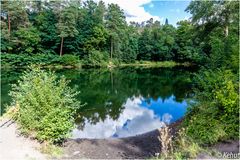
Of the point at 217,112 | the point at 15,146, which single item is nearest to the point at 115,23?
the point at 217,112

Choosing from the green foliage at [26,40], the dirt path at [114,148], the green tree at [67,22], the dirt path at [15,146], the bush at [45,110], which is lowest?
the dirt path at [114,148]

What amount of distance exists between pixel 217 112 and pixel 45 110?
14.4ft

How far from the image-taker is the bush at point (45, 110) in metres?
8.02

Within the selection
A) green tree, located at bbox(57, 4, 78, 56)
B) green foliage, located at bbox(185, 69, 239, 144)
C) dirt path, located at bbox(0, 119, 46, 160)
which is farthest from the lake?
green tree, located at bbox(57, 4, 78, 56)

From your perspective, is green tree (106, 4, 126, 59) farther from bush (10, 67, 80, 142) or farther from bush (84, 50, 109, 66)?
bush (10, 67, 80, 142)

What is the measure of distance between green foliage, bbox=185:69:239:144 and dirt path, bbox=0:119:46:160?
3.96m

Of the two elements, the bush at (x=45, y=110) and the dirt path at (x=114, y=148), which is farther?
the bush at (x=45, y=110)

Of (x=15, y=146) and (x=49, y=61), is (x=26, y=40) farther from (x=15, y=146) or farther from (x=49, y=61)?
(x=15, y=146)

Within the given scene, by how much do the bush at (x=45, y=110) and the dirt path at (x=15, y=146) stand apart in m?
0.27

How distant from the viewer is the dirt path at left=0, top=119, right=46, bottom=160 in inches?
265

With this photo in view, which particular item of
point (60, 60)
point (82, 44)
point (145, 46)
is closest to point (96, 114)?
point (60, 60)

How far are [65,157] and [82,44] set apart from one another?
4134cm

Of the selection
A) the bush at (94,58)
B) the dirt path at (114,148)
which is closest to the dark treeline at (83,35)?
the bush at (94,58)

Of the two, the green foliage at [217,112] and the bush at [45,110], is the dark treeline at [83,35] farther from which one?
the bush at [45,110]
